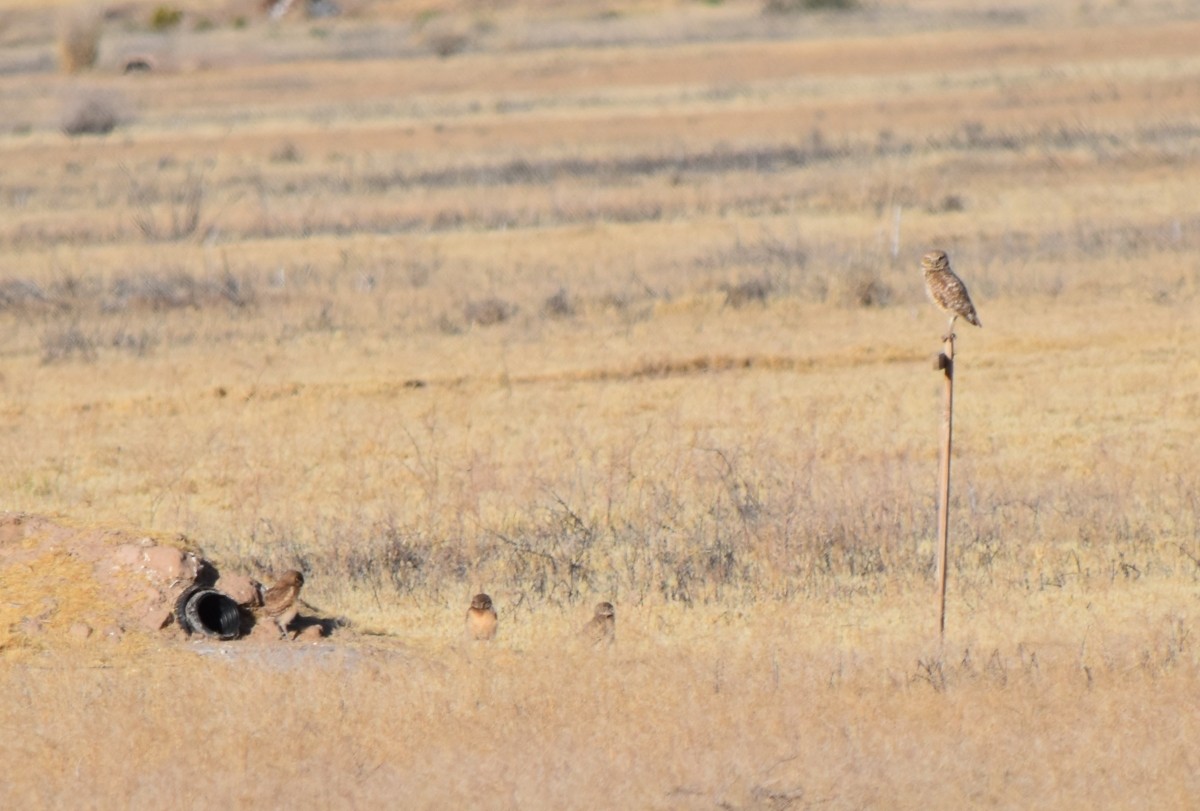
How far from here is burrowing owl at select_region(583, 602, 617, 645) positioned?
897cm

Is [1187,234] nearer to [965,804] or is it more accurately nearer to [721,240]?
[721,240]

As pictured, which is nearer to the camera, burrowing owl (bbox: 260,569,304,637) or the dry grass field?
the dry grass field

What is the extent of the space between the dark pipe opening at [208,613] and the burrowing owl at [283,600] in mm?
176

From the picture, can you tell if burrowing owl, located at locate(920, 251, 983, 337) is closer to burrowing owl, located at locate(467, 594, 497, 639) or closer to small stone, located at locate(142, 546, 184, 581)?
burrowing owl, located at locate(467, 594, 497, 639)

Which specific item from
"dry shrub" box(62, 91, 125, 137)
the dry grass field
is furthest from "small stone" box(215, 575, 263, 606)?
"dry shrub" box(62, 91, 125, 137)

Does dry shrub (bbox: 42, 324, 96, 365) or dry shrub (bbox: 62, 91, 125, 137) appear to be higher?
dry shrub (bbox: 42, 324, 96, 365)

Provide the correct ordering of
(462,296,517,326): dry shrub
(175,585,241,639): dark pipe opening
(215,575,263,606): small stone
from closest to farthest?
(175,585,241,639): dark pipe opening → (215,575,263,606): small stone → (462,296,517,326): dry shrub

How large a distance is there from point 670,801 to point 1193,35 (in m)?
44.6

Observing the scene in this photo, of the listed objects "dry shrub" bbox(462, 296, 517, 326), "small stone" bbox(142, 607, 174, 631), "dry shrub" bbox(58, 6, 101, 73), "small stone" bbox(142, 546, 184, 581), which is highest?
"small stone" bbox(142, 546, 184, 581)

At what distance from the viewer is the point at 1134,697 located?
316 inches

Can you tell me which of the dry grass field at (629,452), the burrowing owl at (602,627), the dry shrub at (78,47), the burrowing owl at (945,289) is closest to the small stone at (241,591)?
the dry grass field at (629,452)

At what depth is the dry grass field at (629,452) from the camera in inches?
303

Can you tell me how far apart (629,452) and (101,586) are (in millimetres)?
4438

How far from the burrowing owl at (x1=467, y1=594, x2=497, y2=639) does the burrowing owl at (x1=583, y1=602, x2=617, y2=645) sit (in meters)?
0.49
